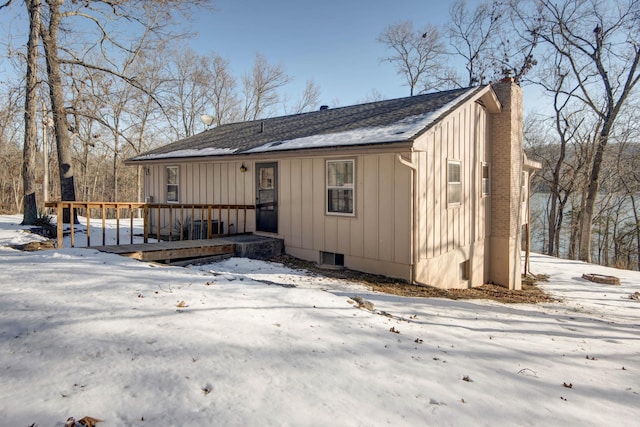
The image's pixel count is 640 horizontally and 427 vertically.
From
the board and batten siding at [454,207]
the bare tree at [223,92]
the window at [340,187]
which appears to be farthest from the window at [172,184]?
the bare tree at [223,92]

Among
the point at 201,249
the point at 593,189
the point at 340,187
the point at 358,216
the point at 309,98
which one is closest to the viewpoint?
the point at 201,249

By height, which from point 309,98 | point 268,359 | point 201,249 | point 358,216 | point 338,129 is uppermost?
point 309,98

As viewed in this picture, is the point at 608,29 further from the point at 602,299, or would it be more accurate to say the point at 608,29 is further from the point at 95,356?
the point at 95,356

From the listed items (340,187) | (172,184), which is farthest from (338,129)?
(172,184)

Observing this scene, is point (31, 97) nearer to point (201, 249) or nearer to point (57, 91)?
point (57, 91)

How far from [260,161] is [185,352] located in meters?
7.53

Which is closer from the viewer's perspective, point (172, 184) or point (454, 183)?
point (454, 183)

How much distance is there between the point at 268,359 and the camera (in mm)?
2971

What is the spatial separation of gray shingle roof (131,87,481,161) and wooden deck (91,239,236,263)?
2594mm

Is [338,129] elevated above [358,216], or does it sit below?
above

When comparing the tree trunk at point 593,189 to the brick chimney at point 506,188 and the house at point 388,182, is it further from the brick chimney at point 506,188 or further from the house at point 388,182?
the brick chimney at point 506,188

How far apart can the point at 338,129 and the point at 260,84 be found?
27.5 m

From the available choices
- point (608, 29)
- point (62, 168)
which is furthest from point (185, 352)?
point (608, 29)

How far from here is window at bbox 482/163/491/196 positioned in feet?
34.9
